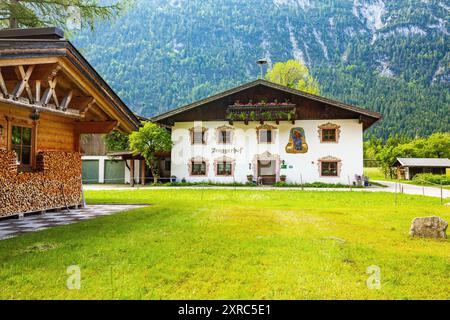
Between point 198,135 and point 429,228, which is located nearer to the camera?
point 429,228

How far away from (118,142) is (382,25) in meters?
159

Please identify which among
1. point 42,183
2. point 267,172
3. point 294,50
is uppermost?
point 294,50

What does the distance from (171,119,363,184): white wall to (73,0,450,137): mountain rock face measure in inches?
2304

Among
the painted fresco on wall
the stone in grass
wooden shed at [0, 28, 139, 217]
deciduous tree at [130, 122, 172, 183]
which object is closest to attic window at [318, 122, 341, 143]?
the painted fresco on wall

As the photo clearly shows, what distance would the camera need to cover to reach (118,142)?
111 ft

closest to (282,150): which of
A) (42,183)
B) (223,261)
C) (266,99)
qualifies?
(266,99)

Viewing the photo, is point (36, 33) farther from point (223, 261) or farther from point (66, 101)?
point (223, 261)

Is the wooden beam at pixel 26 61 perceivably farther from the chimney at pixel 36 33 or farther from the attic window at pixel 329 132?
the attic window at pixel 329 132

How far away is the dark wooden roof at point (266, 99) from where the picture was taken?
25859 mm

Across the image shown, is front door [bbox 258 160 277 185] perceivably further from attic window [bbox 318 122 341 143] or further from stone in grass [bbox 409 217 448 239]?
stone in grass [bbox 409 217 448 239]

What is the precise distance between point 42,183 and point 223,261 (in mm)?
7153

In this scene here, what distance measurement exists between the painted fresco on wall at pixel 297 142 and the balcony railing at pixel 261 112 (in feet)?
3.27

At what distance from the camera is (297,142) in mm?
26562

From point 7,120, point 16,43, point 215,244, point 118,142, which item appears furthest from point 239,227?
point 118,142
